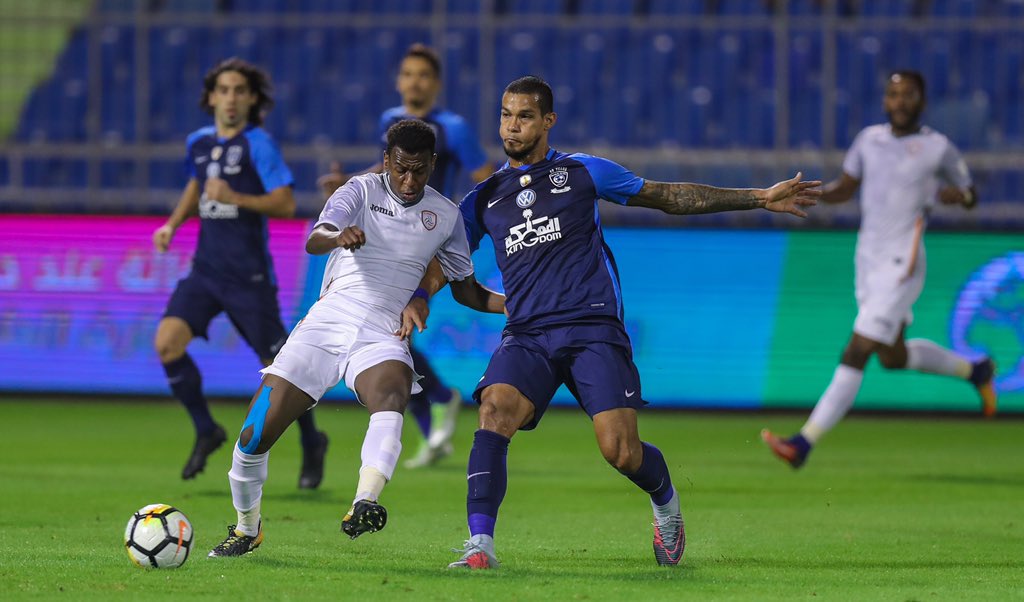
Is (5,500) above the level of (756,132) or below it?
below

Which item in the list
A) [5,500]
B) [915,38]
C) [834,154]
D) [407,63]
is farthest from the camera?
[915,38]

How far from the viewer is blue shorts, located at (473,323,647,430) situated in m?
6.47

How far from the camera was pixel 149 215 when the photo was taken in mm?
14758

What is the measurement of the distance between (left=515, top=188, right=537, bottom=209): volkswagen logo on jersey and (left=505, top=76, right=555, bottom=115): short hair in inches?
13.0

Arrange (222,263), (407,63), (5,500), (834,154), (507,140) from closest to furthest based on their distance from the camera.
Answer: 1. (507,140)
2. (5,500)
3. (222,263)
4. (407,63)
5. (834,154)

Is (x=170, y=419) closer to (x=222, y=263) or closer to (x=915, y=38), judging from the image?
(x=222, y=263)

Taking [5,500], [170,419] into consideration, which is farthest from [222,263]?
[170,419]

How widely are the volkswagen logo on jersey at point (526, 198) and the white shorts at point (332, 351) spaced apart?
0.74 metres

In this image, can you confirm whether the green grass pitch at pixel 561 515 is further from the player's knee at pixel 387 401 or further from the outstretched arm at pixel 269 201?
the outstretched arm at pixel 269 201

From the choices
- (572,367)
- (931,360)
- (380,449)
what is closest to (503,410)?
(572,367)

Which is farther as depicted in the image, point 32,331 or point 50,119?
point 50,119

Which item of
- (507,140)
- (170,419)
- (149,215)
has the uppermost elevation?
(507,140)

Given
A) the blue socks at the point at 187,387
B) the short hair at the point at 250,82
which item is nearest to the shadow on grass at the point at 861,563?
the blue socks at the point at 187,387

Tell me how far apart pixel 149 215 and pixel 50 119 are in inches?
188
